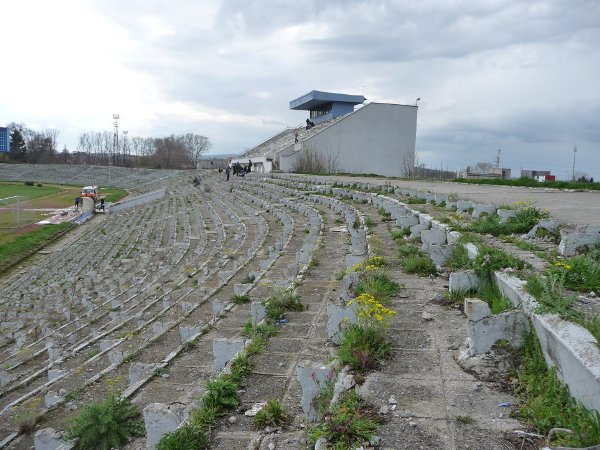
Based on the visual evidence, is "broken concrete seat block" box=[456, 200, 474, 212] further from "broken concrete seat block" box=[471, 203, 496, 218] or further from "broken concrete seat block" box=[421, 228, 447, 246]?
"broken concrete seat block" box=[421, 228, 447, 246]

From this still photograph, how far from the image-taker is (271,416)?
358cm

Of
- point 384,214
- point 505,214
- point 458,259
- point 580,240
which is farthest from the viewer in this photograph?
point 384,214

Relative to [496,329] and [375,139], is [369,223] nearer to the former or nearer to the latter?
[496,329]

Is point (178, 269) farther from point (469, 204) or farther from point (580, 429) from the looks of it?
point (580, 429)

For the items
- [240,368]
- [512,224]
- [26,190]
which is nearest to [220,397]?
[240,368]

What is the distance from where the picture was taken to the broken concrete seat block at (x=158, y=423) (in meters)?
3.42

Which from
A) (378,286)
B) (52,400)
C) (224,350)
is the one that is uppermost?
(378,286)

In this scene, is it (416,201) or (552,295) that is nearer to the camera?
(552,295)

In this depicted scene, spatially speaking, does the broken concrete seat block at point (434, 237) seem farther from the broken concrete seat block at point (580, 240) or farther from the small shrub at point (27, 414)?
the small shrub at point (27, 414)

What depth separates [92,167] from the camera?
87.4 metres

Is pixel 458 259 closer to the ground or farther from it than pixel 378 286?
farther from it

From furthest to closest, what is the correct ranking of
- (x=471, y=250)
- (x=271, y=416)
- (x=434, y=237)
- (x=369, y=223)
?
(x=369, y=223)
(x=434, y=237)
(x=471, y=250)
(x=271, y=416)

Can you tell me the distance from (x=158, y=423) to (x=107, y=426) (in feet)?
3.73

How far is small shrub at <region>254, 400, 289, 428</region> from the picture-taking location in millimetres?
3557
